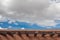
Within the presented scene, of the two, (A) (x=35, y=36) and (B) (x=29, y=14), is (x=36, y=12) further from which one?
(A) (x=35, y=36)

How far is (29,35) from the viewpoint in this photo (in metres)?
1.36

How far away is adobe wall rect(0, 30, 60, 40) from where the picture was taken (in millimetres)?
1336

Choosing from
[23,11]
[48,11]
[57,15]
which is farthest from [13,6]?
[57,15]

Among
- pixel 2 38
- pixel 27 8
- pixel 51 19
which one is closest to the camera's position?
pixel 2 38

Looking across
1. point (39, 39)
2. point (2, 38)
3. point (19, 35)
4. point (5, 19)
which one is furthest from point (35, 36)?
point (5, 19)

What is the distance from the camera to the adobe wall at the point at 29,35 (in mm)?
1336

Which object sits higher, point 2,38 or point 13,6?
point 13,6

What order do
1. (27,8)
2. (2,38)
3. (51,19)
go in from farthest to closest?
(27,8) → (51,19) → (2,38)

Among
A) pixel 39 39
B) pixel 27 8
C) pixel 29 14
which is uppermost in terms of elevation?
pixel 27 8

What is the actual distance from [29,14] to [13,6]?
0.34 metres

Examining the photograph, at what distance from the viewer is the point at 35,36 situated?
138 cm

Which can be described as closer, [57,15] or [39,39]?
[39,39]

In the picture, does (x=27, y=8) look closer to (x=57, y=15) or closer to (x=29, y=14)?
(x=29, y=14)

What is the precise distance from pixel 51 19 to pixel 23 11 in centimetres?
56
